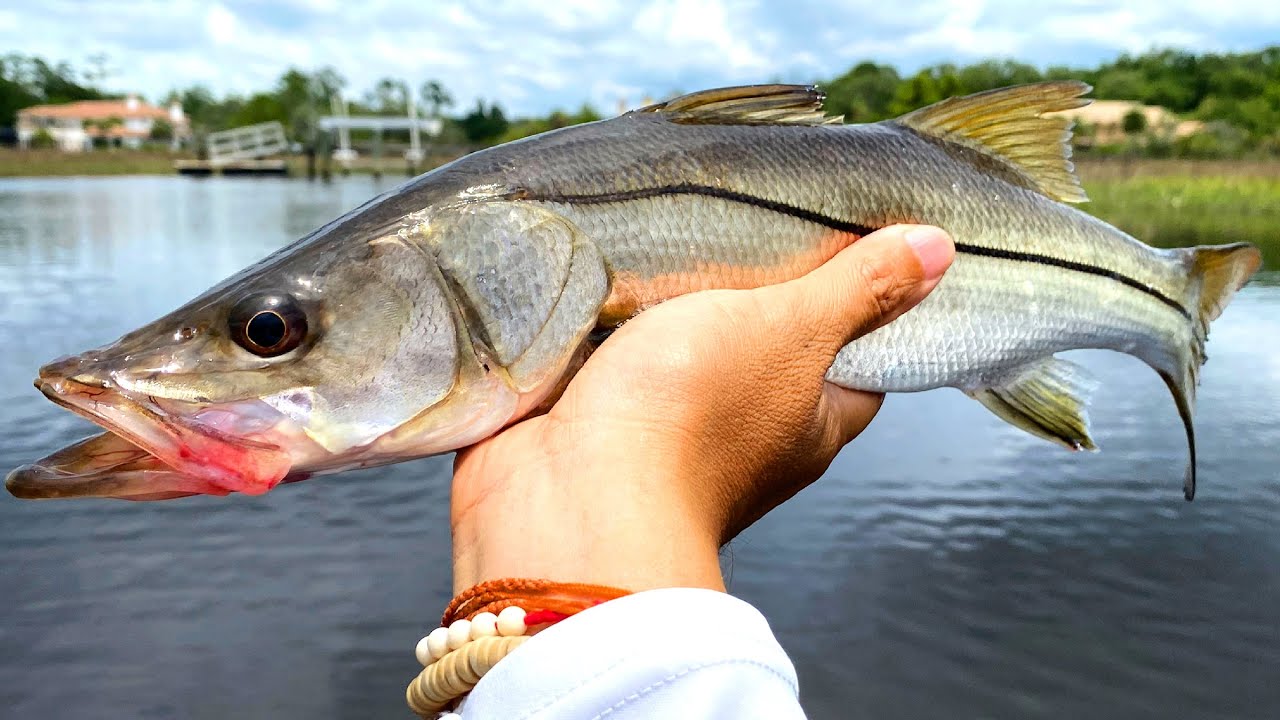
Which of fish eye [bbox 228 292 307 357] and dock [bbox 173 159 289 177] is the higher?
fish eye [bbox 228 292 307 357]

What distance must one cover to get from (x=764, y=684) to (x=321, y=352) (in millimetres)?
1286

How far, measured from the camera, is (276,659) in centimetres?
630

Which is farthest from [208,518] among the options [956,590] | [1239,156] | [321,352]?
[1239,156]

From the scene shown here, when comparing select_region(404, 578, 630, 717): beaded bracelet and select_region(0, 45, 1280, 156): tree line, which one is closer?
select_region(404, 578, 630, 717): beaded bracelet

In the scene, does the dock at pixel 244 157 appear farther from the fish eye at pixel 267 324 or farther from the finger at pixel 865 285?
the finger at pixel 865 285

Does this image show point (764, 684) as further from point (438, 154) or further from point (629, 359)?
point (438, 154)

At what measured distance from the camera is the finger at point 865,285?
2.39 metres

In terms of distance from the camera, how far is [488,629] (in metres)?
1.57

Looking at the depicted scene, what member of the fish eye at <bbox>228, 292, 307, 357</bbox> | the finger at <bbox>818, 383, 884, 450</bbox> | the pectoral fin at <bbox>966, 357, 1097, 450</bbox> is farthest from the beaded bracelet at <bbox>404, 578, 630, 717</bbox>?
the pectoral fin at <bbox>966, 357, 1097, 450</bbox>

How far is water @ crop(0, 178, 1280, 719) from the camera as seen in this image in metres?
6.14

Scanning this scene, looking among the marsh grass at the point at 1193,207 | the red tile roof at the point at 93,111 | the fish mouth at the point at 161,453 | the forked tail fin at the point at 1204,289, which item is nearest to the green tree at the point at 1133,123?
the marsh grass at the point at 1193,207

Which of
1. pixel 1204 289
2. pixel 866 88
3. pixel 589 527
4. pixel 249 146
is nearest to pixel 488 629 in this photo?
pixel 589 527

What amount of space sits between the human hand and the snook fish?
22 cm

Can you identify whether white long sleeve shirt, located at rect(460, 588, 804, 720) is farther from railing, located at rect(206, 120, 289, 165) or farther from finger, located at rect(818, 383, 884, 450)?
railing, located at rect(206, 120, 289, 165)
